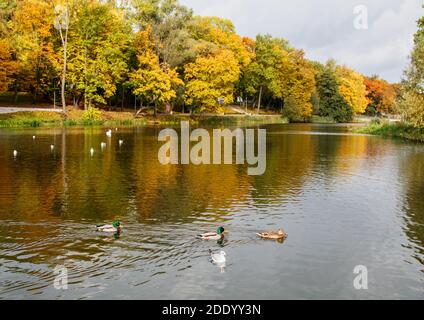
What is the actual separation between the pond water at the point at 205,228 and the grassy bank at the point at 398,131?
23.6 metres

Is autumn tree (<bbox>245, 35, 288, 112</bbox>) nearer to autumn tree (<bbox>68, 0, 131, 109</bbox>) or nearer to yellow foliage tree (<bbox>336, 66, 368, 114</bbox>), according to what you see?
yellow foliage tree (<bbox>336, 66, 368, 114</bbox>)

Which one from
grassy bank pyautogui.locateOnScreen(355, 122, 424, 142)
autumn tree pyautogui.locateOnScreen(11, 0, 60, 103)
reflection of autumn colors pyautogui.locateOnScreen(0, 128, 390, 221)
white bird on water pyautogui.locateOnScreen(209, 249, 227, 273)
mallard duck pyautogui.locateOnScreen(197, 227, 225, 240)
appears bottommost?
white bird on water pyautogui.locateOnScreen(209, 249, 227, 273)

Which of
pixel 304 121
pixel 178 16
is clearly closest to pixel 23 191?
pixel 178 16

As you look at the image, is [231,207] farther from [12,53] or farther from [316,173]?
[12,53]

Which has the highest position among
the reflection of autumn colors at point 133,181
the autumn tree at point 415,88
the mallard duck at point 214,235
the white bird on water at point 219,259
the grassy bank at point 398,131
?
the autumn tree at point 415,88

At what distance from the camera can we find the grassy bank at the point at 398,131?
58031 mm

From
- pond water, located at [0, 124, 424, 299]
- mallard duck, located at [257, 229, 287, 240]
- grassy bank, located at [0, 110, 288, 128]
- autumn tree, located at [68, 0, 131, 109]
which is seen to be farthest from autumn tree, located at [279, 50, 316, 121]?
mallard duck, located at [257, 229, 287, 240]

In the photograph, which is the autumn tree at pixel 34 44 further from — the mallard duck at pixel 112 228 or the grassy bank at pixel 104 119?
the mallard duck at pixel 112 228

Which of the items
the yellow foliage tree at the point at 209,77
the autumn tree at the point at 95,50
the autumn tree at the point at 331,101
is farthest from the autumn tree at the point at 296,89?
the autumn tree at the point at 95,50

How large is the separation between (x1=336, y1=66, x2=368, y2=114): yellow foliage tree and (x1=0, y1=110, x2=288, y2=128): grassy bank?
44216 millimetres

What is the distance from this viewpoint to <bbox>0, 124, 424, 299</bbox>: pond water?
1340cm

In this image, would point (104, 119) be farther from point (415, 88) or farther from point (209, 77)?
point (415, 88)

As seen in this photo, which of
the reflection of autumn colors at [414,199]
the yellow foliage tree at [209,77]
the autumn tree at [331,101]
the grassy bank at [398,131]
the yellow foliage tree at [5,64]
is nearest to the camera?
the reflection of autumn colors at [414,199]

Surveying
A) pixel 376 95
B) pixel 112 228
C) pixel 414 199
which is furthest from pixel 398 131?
pixel 376 95
